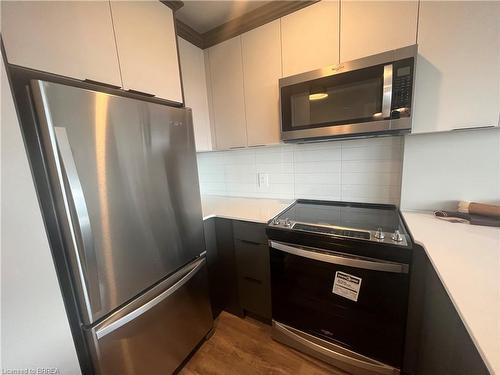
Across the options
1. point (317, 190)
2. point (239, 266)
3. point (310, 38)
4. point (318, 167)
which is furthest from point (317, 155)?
point (239, 266)

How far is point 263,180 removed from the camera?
6.38 ft

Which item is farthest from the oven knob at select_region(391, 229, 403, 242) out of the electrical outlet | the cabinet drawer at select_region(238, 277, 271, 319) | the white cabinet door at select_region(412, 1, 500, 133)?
the electrical outlet

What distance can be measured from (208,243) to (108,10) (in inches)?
55.7

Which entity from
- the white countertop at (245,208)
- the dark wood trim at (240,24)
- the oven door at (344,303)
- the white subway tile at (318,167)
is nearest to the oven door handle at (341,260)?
the oven door at (344,303)

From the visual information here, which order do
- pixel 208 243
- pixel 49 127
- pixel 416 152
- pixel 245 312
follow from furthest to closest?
pixel 245 312, pixel 208 243, pixel 416 152, pixel 49 127

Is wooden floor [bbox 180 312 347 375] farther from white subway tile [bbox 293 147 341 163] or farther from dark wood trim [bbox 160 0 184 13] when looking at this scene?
dark wood trim [bbox 160 0 184 13]

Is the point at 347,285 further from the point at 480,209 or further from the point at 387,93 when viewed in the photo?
the point at 387,93

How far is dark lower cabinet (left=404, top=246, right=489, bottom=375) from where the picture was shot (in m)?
0.65

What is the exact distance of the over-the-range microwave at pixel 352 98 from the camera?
104 centimetres

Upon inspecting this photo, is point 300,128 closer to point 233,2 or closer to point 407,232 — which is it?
point 407,232

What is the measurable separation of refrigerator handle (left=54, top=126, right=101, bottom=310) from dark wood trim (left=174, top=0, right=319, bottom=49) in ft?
4.23

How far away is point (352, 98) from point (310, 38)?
480 mm

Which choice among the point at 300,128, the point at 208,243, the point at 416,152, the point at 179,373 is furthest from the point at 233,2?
the point at 179,373

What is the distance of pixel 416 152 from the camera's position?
1249 mm
